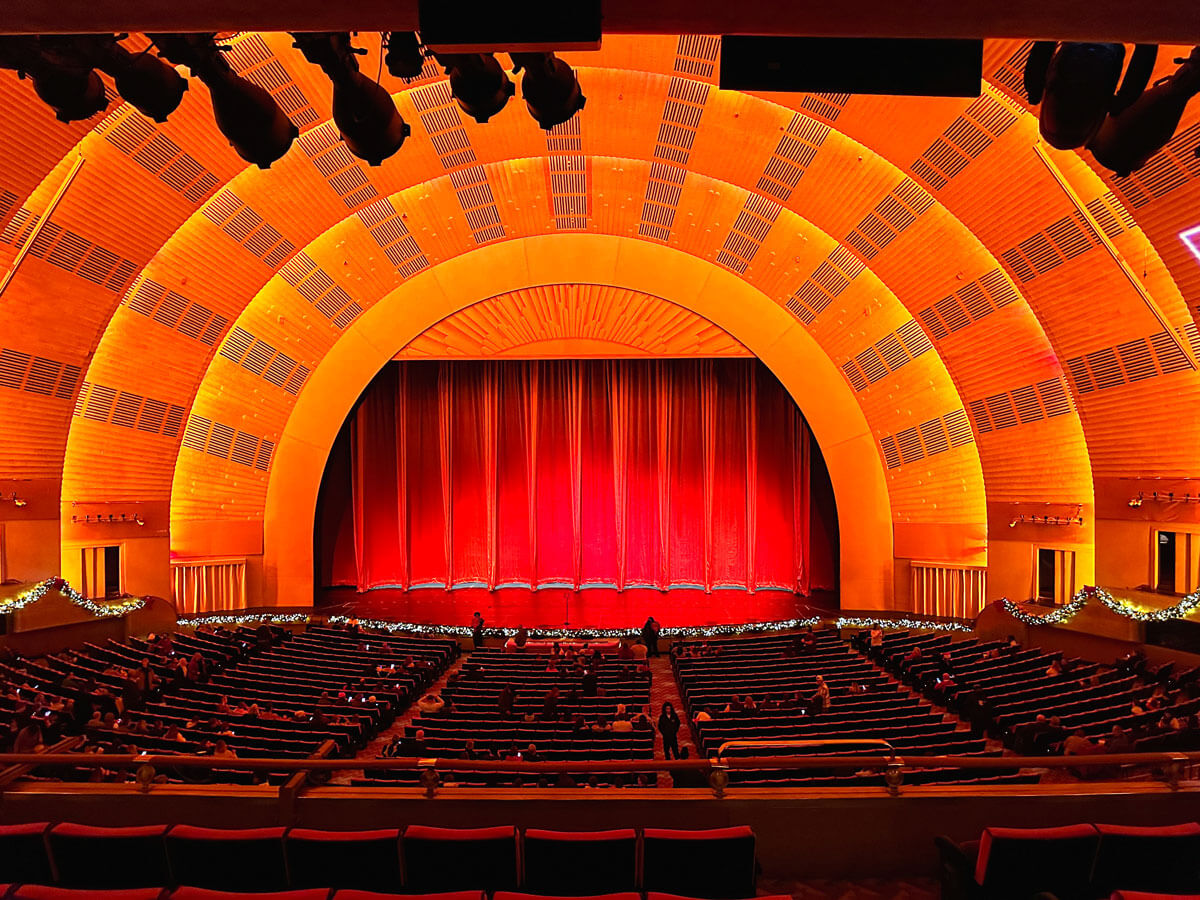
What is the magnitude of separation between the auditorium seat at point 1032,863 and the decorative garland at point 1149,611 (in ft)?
38.0

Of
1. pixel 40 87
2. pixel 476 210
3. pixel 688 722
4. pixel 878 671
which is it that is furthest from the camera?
pixel 476 210

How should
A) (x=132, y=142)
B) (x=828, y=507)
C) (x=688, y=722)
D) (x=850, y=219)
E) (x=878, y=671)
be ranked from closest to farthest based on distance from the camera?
(x=688, y=722) < (x=878, y=671) < (x=132, y=142) < (x=850, y=219) < (x=828, y=507)

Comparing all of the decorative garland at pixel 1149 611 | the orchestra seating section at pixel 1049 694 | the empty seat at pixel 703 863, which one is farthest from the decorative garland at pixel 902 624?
the empty seat at pixel 703 863

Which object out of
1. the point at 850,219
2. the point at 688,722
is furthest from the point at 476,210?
the point at 688,722

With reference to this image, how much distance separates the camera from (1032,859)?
3.43 m

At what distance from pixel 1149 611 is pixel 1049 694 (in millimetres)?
4332

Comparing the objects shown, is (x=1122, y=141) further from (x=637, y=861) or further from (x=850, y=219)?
(x=850, y=219)

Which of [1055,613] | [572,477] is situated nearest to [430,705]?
[1055,613]

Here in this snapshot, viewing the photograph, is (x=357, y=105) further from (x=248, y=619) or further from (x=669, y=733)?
(x=248, y=619)

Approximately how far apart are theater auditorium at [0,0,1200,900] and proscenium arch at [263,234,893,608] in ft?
0.35

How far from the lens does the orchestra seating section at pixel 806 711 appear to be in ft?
22.6

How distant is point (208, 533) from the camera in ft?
65.6

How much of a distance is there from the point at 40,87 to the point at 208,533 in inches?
665

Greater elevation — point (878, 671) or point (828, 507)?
point (828, 507)
